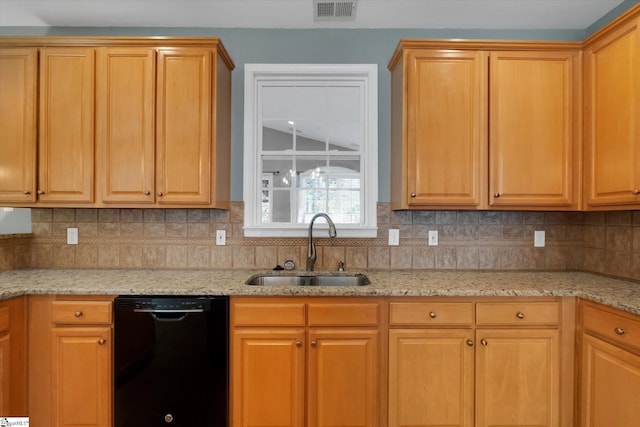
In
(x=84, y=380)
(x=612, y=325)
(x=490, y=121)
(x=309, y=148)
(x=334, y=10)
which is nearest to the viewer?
(x=612, y=325)

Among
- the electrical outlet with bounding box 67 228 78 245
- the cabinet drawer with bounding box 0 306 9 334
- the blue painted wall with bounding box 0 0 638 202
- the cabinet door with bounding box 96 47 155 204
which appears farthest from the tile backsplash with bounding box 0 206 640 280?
the cabinet drawer with bounding box 0 306 9 334

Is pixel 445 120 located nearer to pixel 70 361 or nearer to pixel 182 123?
pixel 182 123

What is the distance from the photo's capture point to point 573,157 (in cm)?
222

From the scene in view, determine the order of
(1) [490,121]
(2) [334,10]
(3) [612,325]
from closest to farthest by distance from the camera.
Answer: (3) [612,325] → (1) [490,121] → (2) [334,10]

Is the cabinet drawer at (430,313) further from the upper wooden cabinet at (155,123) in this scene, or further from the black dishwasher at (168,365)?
the upper wooden cabinet at (155,123)

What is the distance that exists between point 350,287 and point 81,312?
4.97 feet

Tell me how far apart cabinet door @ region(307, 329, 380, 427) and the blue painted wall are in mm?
1149

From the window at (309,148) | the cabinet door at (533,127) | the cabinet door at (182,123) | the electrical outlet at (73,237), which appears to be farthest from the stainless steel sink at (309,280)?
the electrical outlet at (73,237)

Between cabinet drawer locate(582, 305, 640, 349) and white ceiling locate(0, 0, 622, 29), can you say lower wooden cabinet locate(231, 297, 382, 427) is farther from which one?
A: white ceiling locate(0, 0, 622, 29)

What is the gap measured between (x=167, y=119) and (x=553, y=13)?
9.11ft

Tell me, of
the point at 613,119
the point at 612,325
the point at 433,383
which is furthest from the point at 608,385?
the point at 613,119

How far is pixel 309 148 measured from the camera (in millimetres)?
2678

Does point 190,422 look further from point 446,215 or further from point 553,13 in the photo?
point 553,13

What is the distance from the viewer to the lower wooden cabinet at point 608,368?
62.3 inches
